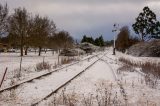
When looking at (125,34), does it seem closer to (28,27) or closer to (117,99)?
(28,27)

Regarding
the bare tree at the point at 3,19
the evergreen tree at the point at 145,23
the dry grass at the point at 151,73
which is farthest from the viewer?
the evergreen tree at the point at 145,23

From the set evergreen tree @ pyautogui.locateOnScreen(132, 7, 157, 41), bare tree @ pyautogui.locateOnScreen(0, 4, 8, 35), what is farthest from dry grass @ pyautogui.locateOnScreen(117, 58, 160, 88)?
evergreen tree @ pyautogui.locateOnScreen(132, 7, 157, 41)

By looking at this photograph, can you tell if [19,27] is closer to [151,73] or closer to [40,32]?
[40,32]

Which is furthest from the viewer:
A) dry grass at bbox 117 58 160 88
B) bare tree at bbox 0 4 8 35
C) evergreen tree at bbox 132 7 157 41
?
evergreen tree at bbox 132 7 157 41

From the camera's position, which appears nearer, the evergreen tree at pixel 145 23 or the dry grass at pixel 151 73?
the dry grass at pixel 151 73

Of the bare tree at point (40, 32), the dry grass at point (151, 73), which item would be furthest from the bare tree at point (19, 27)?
the dry grass at point (151, 73)

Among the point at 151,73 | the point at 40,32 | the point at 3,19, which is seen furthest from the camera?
the point at 40,32

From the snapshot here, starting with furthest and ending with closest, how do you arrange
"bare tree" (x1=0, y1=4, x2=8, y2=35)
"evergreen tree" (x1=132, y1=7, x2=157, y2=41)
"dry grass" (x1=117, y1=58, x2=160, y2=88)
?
"evergreen tree" (x1=132, y1=7, x2=157, y2=41) → "bare tree" (x1=0, y1=4, x2=8, y2=35) → "dry grass" (x1=117, y1=58, x2=160, y2=88)

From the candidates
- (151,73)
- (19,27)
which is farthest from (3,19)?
(151,73)

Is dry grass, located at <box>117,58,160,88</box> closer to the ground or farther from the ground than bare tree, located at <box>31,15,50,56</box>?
Answer: closer to the ground

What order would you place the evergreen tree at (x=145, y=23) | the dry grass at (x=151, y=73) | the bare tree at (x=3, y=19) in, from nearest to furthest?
the dry grass at (x=151, y=73) → the bare tree at (x=3, y=19) → the evergreen tree at (x=145, y=23)

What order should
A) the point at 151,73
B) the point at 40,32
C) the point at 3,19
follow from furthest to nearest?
the point at 40,32 < the point at 3,19 < the point at 151,73

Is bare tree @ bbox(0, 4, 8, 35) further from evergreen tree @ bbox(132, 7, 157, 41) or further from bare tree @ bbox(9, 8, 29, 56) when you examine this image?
evergreen tree @ bbox(132, 7, 157, 41)

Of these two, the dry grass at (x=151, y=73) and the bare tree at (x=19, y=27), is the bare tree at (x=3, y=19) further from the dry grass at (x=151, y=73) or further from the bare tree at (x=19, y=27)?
the dry grass at (x=151, y=73)
